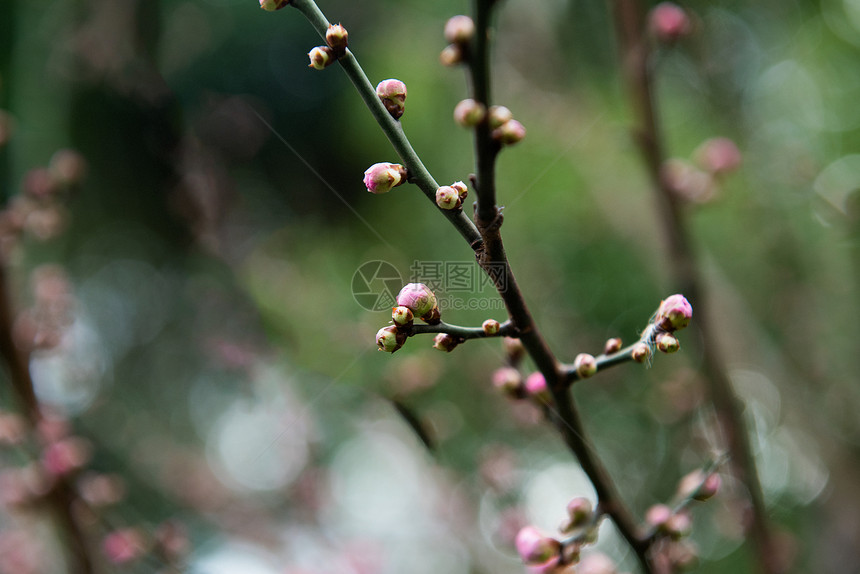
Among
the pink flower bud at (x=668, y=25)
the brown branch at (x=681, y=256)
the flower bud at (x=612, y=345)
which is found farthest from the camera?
the pink flower bud at (x=668, y=25)

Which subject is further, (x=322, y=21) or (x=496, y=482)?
(x=496, y=482)

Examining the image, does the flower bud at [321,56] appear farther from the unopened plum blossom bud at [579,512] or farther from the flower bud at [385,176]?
Answer: the unopened plum blossom bud at [579,512]

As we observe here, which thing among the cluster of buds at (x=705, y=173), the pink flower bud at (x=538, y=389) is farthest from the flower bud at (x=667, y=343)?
the cluster of buds at (x=705, y=173)

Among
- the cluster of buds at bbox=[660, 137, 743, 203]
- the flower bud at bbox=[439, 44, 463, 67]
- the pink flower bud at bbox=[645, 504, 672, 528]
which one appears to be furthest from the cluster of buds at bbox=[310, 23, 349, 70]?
the cluster of buds at bbox=[660, 137, 743, 203]

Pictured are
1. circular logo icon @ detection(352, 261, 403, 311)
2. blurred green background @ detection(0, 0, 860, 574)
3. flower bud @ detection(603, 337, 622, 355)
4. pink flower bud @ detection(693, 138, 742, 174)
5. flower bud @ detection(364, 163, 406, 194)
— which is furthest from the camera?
blurred green background @ detection(0, 0, 860, 574)

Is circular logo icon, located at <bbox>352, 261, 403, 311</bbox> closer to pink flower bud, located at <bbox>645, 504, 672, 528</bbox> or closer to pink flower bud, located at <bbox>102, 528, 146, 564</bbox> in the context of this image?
pink flower bud, located at <bbox>645, 504, 672, 528</bbox>

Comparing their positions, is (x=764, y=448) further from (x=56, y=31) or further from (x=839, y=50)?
(x=56, y=31)

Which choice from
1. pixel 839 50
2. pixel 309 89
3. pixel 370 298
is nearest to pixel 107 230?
pixel 309 89
